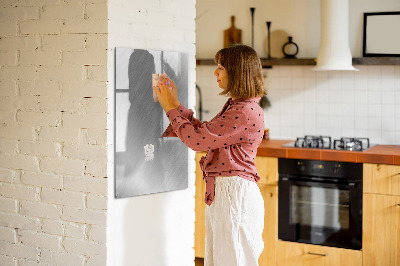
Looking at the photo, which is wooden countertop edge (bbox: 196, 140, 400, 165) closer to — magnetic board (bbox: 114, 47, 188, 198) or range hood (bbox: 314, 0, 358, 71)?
range hood (bbox: 314, 0, 358, 71)

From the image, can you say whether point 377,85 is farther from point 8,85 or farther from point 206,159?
point 8,85

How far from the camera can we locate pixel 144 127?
2.88 meters

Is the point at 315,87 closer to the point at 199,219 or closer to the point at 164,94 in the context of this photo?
the point at 199,219

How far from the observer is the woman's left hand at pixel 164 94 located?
2777mm

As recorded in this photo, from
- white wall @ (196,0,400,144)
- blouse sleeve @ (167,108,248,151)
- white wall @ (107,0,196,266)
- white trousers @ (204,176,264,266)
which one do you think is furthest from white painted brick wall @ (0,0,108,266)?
white wall @ (196,0,400,144)

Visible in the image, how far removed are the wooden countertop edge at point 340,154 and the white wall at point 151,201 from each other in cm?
108

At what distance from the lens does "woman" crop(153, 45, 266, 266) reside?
103 inches

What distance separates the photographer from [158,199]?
2.97 m

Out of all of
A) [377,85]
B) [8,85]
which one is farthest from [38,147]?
[377,85]

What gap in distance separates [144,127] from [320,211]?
1701mm

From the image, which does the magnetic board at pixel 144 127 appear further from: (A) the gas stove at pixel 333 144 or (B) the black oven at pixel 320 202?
(A) the gas stove at pixel 333 144

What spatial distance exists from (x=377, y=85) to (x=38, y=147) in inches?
105

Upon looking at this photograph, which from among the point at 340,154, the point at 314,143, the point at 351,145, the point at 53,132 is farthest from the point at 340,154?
the point at 53,132

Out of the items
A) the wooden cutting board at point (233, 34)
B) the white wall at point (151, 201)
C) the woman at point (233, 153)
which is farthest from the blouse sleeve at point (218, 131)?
the wooden cutting board at point (233, 34)
